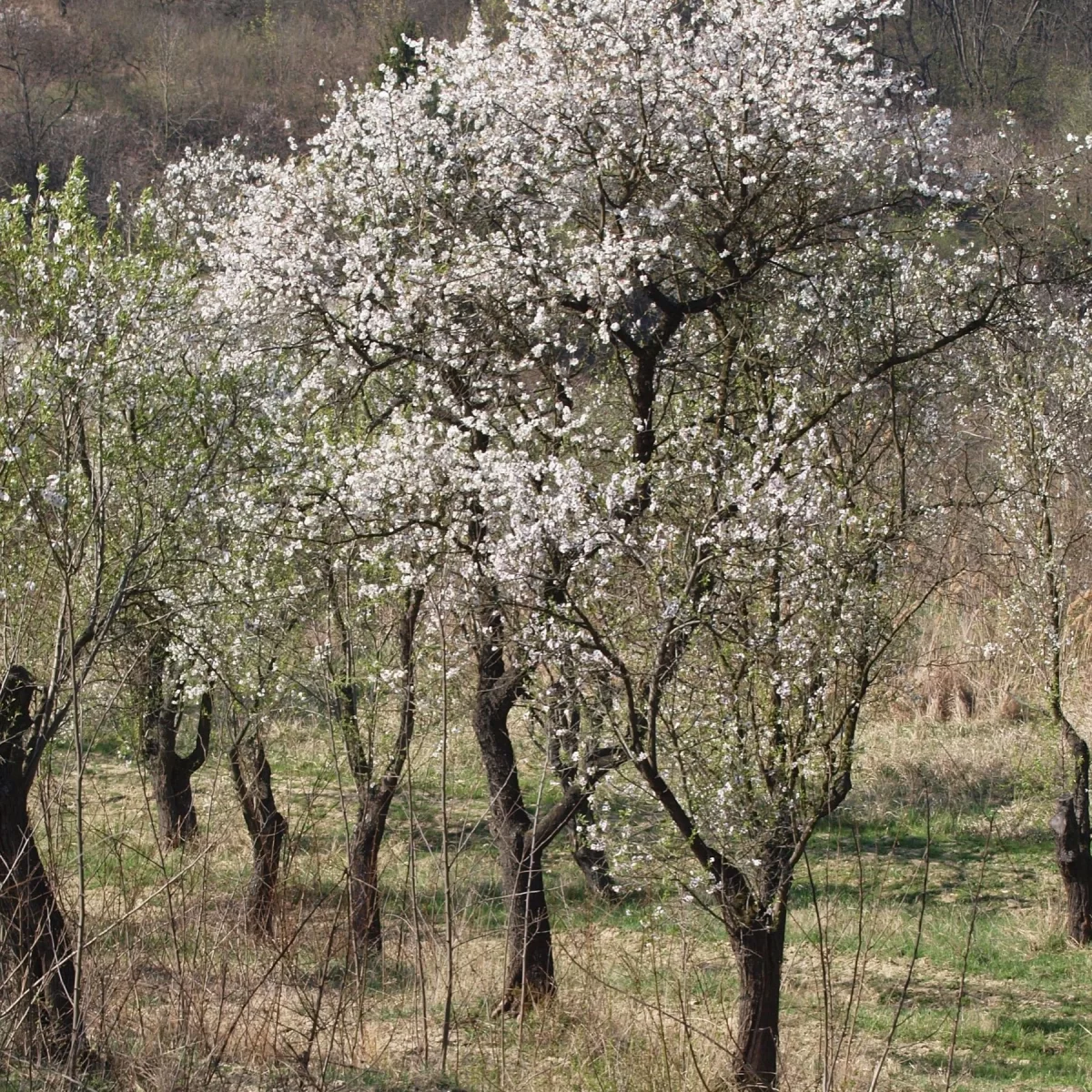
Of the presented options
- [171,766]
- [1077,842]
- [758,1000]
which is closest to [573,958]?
[758,1000]

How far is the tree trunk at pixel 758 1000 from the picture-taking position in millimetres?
6645

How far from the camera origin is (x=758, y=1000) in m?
6.71

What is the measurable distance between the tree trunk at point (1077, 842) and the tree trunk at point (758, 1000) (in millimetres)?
4871

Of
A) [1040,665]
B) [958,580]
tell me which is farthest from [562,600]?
[958,580]

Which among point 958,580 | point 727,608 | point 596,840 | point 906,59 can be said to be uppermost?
point 906,59

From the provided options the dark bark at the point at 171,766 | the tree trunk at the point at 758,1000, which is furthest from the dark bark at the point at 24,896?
the dark bark at the point at 171,766

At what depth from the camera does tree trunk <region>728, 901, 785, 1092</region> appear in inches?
262

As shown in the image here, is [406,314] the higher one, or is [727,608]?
[406,314]

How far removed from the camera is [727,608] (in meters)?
6.42

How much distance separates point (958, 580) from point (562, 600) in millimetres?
11624

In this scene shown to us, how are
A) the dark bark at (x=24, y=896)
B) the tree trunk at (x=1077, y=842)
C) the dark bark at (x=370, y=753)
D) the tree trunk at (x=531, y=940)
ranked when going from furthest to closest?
the tree trunk at (x=1077, y=842), the dark bark at (x=370, y=753), the tree trunk at (x=531, y=940), the dark bark at (x=24, y=896)

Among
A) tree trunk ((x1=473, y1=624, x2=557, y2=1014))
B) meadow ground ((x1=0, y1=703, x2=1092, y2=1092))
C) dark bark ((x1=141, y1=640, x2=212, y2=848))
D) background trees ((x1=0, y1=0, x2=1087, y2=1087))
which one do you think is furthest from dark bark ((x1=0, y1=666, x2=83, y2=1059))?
dark bark ((x1=141, y1=640, x2=212, y2=848))

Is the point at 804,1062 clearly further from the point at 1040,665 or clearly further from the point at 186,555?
the point at 1040,665

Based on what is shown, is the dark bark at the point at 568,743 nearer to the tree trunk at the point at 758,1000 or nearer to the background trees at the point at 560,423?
the background trees at the point at 560,423
